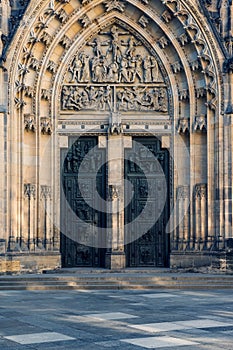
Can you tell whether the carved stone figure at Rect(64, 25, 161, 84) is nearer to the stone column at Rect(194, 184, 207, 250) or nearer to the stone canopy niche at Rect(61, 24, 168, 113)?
the stone canopy niche at Rect(61, 24, 168, 113)

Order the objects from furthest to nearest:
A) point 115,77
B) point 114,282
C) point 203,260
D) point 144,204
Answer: point 115,77, point 144,204, point 203,260, point 114,282

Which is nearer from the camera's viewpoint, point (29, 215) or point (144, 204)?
point (29, 215)

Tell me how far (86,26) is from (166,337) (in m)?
14.4

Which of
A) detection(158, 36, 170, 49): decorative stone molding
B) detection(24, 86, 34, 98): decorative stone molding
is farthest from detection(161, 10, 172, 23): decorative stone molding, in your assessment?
detection(24, 86, 34, 98): decorative stone molding

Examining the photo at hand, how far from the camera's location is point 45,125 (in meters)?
22.5

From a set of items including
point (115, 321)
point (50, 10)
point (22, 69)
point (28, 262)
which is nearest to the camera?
point (115, 321)

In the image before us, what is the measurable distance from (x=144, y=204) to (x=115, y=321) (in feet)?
35.8

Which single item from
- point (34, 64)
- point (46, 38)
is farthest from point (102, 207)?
point (46, 38)

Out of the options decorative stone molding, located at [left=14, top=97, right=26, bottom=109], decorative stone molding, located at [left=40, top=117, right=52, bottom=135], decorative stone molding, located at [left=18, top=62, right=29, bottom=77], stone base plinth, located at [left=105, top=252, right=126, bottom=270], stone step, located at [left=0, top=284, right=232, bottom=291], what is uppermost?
decorative stone molding, located at [left=18, top=62, right=29, bottom=77]

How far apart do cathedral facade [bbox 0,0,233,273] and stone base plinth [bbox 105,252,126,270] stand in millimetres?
34

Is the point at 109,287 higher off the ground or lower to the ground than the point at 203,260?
lower

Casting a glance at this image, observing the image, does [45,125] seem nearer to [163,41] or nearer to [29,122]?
[29,122]

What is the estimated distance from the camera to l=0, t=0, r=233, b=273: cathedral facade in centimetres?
2180

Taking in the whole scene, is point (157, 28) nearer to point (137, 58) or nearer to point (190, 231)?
point (137, 58)
